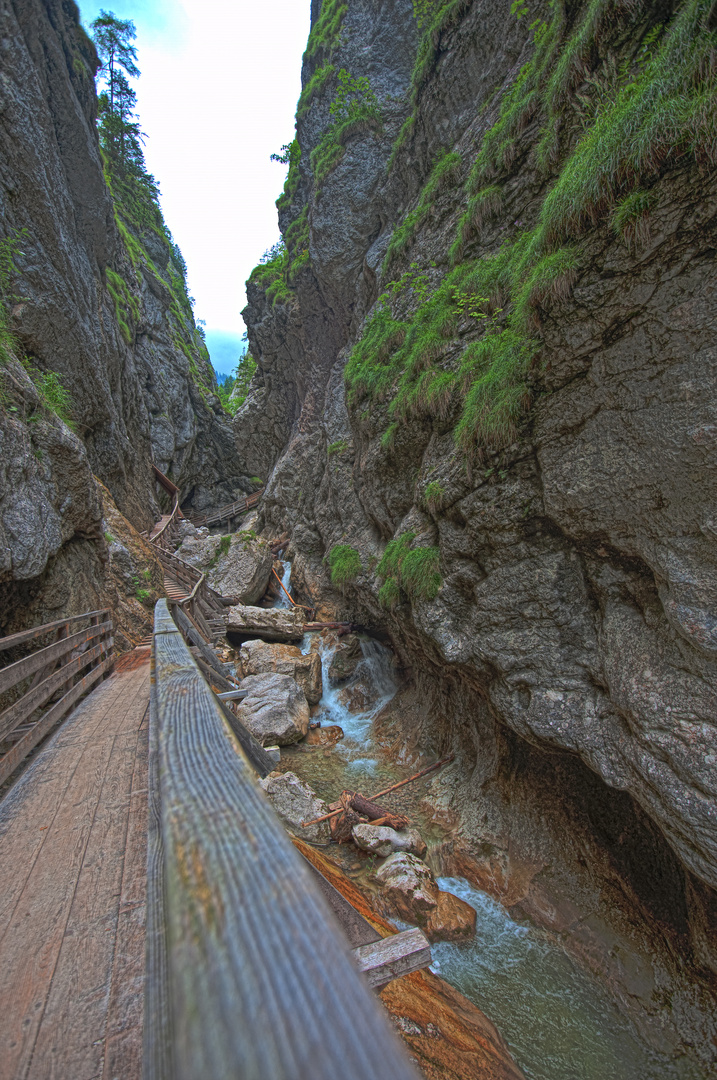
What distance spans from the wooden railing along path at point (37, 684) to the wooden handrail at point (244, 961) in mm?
3311

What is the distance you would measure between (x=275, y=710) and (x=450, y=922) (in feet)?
18.5

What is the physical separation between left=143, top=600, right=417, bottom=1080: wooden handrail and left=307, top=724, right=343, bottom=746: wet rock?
955cm

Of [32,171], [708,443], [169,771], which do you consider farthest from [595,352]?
[32,171]

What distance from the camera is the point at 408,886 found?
5609 mm

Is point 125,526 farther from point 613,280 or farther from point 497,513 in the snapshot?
point 613,280

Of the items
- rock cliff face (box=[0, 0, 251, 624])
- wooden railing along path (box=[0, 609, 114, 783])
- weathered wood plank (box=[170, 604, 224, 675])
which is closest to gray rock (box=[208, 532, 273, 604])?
rock cliff face (box=[0, 0, 251, 624])

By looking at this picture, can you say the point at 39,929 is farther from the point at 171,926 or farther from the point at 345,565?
the point at 345,565

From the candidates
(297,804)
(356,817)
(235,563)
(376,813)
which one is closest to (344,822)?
(356,817)

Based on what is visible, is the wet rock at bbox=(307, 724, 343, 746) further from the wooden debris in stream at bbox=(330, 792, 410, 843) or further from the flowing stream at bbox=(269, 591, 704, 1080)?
the flowing stream at bbox=(269, 591, 704, 1080)

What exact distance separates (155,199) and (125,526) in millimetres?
35968

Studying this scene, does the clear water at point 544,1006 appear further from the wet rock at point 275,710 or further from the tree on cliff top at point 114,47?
the tree on cliff top at point 114,47

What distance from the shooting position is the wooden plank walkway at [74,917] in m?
1.54

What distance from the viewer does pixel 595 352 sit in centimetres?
464

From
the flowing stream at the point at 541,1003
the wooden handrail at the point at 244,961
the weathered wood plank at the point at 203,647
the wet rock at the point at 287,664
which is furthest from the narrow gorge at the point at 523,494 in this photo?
the wooden handrail at the point at 244,961
